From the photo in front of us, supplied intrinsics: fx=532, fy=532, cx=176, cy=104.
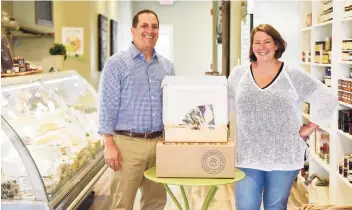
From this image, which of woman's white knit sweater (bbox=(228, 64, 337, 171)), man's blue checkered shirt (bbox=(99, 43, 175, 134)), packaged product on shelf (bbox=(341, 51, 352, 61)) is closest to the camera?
woman's white knit sweater (bbox=(228, 64, 337, 171))

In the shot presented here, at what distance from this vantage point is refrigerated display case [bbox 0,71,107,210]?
3207 millimetres

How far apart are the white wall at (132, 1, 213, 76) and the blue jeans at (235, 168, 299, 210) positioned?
429 inches

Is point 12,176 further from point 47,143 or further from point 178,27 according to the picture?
point 178,27

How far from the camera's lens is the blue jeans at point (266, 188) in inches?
118

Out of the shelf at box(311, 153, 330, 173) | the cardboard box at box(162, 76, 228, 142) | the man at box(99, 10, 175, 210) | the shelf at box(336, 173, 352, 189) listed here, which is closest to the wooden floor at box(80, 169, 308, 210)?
the shelf at box(311, 153, 330, 173)

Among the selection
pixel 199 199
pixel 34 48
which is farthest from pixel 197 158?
pixel 34 48

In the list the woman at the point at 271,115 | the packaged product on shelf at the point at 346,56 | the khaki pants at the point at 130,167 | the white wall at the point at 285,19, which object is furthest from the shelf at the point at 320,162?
the khaki pants at the point at 130,167

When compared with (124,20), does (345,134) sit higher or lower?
lower

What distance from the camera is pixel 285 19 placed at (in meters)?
6.12

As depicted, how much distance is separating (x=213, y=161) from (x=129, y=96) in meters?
0.67

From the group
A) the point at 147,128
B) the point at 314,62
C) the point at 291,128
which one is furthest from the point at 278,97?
the point at 314,62

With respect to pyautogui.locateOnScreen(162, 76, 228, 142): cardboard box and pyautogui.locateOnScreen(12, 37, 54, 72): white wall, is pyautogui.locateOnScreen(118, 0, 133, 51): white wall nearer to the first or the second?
pyautogui.locateOnScreen(12, 37, 54, 72): white wall

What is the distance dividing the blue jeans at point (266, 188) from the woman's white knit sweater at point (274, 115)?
0.20ft

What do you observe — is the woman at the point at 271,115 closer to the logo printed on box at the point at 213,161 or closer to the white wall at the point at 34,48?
the logo printed on box at the point at 213,161
